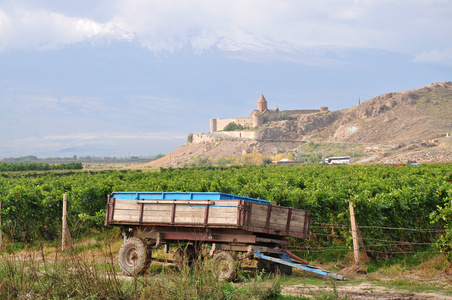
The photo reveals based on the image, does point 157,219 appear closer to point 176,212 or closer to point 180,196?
point 176,212

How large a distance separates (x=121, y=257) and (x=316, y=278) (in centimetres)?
460

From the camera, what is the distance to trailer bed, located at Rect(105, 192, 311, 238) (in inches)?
409

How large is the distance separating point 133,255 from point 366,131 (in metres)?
158

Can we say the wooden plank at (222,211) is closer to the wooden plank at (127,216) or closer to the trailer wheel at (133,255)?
the trailer wheel at (133,255)

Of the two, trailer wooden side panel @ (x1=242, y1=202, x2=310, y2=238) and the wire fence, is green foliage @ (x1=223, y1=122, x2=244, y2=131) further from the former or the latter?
trailer wooden side panel @ (x1=242, y1=202, x2=310, y2=238)

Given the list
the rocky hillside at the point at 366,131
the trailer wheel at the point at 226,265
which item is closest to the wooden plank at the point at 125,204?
the trailer wheel at the point at 226,265

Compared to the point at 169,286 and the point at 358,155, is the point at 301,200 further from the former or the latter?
the point at 358,155

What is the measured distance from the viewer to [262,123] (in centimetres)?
18538

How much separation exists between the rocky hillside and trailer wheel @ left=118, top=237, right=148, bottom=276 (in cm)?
12123

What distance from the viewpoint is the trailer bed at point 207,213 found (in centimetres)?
1038

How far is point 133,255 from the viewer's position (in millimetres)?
11969

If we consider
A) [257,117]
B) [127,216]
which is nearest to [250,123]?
[257,117]

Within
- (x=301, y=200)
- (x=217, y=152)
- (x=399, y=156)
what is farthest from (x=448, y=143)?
(x=301, y=200)

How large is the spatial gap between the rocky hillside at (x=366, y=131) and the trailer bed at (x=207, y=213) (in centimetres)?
12089
